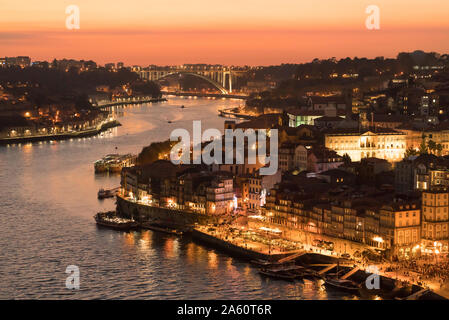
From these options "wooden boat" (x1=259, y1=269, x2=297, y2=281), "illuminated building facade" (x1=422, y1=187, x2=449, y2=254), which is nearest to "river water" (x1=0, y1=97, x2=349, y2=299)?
"wooden boat" (x1=259, y1=269, x2=297, y2=281)

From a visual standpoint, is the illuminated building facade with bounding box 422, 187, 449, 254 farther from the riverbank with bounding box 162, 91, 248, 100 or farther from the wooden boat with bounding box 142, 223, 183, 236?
the riverbank with bounding box 162, 91, 248, 100

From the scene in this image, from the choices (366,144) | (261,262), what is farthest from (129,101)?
(261,262)

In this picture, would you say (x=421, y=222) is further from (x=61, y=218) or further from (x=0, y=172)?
(x=0, y=172)

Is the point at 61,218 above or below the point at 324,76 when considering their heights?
below
